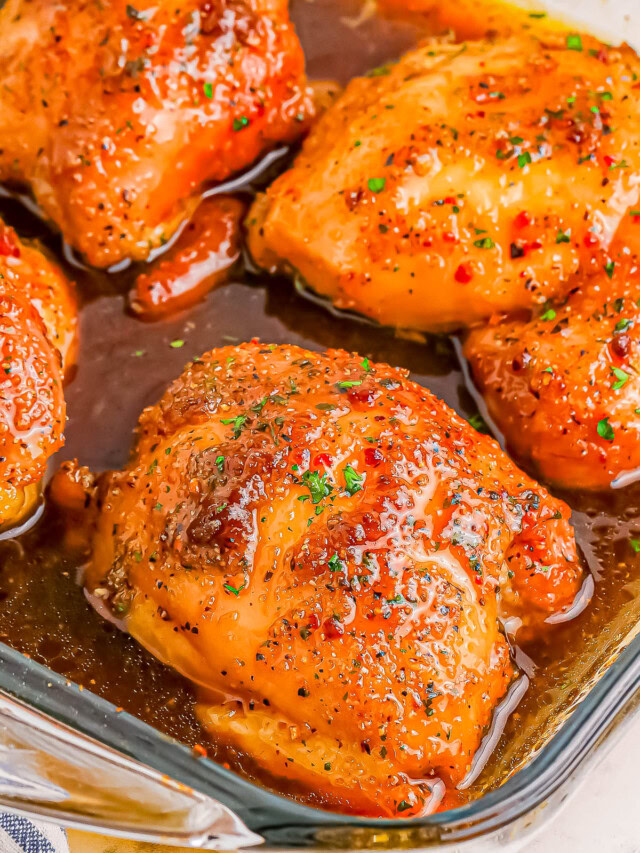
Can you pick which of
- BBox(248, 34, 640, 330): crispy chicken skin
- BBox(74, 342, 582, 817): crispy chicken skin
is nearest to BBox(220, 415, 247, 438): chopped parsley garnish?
BBox(74, 342, 582, 817): crispy chicken skin

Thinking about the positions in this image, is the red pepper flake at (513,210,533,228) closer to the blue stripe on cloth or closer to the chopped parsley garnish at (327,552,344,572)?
the chopped parsley garnish at (327,552,344,572)

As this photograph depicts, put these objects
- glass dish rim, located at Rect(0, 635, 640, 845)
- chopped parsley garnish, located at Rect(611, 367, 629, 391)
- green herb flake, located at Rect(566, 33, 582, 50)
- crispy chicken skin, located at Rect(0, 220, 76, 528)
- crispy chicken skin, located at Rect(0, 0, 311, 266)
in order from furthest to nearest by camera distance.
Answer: green herb flake, located at Rect(566, 33, 582, 50) → crispy chicken skin, located at Rect(0, 0, 311, 266) → chopped parsley garnish, located at Rect(611, 367, 629, 391) → crispy chicken skin, located at Rect(0, 220, 76, 528) → glass dish rim, located at Rect(0, 635, 640, 845)

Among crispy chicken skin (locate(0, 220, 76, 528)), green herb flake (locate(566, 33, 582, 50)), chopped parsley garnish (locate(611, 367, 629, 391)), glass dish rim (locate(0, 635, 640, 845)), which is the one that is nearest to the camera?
glass dish rim (locate(0, 635, 640, 845))

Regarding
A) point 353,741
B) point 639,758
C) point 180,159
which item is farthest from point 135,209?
point 639,758

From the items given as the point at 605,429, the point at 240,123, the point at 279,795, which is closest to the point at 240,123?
the point at 240,123

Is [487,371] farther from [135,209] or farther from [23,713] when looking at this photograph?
[23,713]
